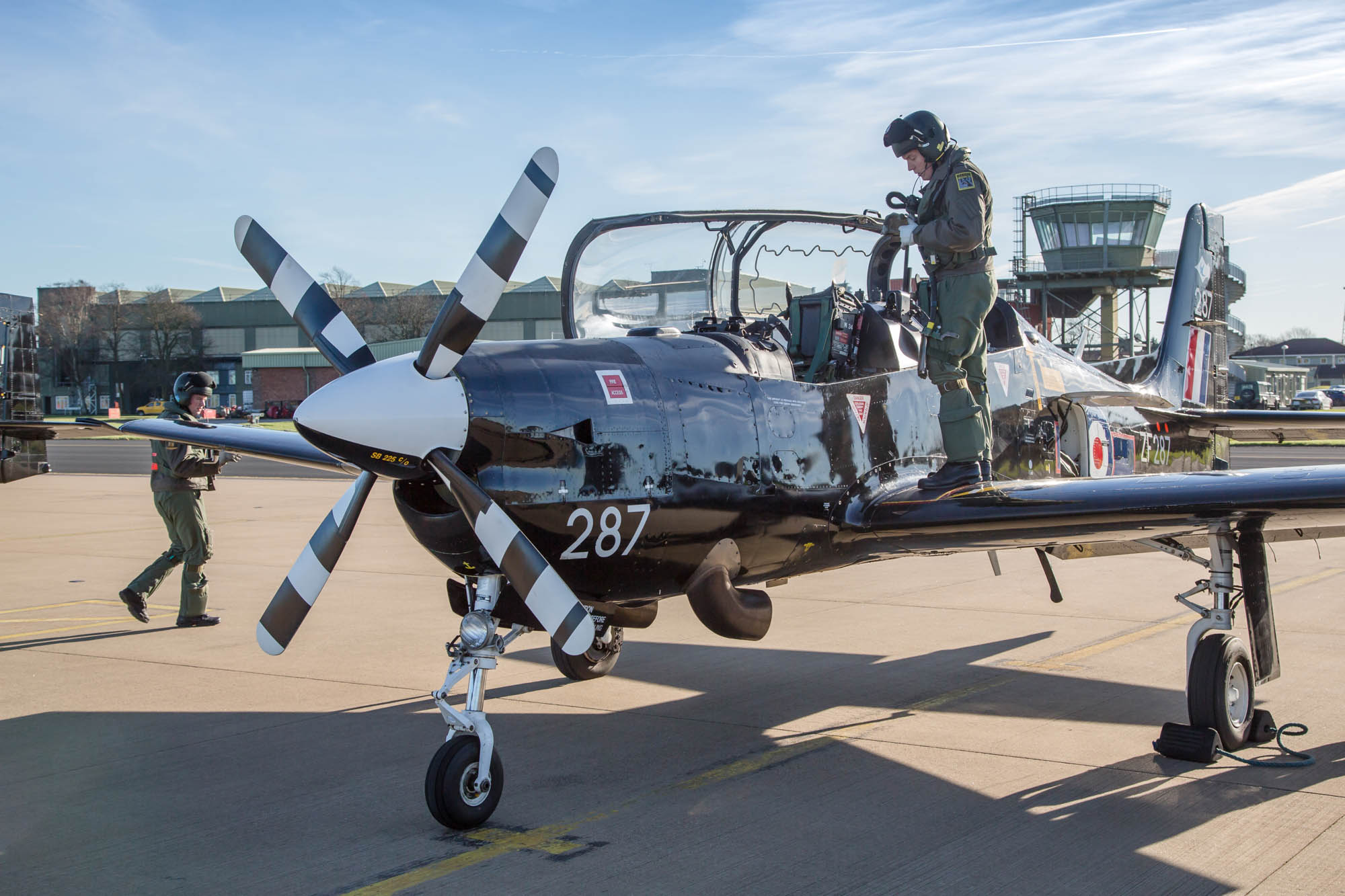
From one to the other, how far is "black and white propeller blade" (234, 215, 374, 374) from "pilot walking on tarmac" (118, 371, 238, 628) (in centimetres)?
442

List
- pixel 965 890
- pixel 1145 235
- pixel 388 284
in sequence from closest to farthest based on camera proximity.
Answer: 1. pixel 965 890
2. pixel 1145 235
3. pixel 388 284

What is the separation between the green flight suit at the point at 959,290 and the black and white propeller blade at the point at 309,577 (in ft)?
11.0

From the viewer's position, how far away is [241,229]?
5.48 metres

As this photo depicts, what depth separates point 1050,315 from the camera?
193ft

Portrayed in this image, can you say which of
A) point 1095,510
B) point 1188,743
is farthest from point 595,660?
point 1188,743

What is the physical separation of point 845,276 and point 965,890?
432 cm

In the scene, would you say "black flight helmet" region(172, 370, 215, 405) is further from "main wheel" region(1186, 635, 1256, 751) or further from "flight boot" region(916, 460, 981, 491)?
"main wheel" region(1186, 635, 1256, 751)

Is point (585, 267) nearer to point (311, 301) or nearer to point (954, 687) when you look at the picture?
point (311, 301)

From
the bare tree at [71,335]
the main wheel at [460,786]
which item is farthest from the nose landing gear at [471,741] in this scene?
the bare tree at [71,335]

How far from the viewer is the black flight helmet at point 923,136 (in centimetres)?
659

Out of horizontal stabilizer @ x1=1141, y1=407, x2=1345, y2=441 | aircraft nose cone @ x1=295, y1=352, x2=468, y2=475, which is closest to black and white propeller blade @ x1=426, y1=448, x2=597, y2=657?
aircraft nose cone @ x1=295, y1=352, x2=468, y2=475

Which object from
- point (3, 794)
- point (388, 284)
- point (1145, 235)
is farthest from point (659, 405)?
point (388, 284)

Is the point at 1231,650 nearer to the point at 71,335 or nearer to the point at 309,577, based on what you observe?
the point at 309,577

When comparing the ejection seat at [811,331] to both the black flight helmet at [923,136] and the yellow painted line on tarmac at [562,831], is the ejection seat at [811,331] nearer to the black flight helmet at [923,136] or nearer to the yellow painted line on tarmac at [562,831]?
the black flight helmet at [923,136]
